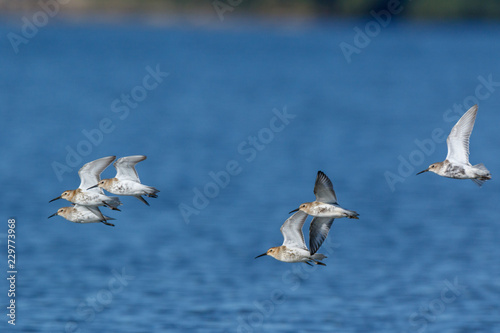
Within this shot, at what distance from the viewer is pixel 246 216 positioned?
44125 millimetres

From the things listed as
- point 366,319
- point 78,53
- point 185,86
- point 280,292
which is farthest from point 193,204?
point 78,53

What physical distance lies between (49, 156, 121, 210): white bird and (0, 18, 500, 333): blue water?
11.1 m

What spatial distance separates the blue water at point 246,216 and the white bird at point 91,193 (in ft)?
36.4

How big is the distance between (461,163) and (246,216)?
2760 cm

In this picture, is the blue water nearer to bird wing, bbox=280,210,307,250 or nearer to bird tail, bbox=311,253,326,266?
bird wing, bbox=280,210,307,250

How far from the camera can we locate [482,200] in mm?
48938

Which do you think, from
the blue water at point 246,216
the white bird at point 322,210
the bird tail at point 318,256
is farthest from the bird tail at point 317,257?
the blue water at point 246,216

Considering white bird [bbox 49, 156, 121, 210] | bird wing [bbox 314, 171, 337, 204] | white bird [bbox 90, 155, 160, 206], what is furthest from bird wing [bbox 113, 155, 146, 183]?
bird wing [bbox 314, 171, 337, 204]

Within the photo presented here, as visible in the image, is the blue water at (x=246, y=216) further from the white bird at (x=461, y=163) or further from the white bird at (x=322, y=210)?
the white bird at (x=461, y=163)

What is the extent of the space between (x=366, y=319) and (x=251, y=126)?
50.6 metres

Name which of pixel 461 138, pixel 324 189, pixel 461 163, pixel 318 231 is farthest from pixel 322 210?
pixel 461 138

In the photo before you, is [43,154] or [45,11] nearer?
[43,154]

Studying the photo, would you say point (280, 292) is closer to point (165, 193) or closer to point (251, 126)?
point (165, 193)

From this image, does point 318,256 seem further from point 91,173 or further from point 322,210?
point 91,173
